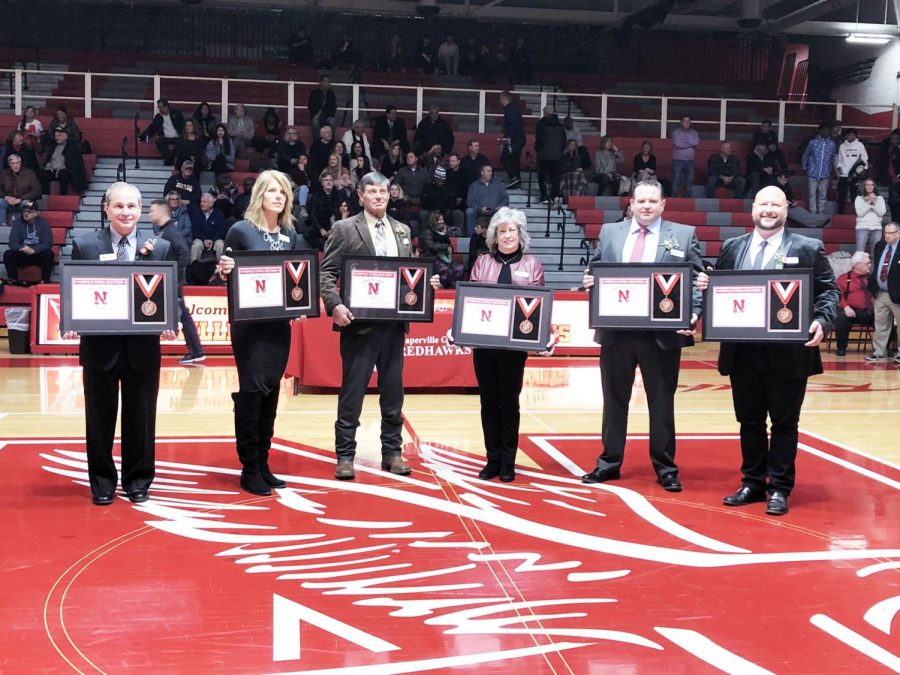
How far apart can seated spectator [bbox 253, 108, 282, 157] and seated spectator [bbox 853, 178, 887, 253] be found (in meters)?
9.28

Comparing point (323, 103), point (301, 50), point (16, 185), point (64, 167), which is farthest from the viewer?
point (301, 50)

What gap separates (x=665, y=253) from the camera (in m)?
5.82

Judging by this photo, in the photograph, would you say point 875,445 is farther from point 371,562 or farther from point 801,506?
point 371,562

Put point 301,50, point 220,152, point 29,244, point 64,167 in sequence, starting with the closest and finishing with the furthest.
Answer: point 29,244 → point 64,167 → point 220,152 → point 301,50

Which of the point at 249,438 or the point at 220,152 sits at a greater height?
the point at 220,152

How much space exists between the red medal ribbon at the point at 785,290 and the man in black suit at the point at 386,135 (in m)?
12.6

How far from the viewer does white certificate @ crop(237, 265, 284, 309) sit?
216 inches

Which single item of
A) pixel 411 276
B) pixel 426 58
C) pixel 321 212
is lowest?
pixel 411 276

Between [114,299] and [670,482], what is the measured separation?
3.06 m

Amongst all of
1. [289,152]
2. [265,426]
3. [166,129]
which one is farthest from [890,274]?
[166,129]

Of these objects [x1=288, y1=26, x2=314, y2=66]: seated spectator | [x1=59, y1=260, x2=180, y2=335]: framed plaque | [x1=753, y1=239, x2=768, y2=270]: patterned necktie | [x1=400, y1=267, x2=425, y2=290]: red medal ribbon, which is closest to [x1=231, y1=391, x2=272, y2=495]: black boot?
[x1=59, y1=260, x2=180, y2=335]: framed plaque

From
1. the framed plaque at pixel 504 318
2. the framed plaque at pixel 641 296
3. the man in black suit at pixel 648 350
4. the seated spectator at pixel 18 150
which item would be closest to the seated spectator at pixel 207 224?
the seated spectator at pixel 18 150

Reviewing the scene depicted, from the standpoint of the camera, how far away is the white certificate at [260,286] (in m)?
5.49

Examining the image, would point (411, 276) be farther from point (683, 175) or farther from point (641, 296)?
point (683, 175)
